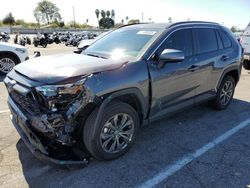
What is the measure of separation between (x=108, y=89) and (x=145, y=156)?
114cm

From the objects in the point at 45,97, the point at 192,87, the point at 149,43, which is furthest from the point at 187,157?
the point at 45,97

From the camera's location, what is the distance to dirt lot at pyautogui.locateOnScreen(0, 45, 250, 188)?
3.18 metres

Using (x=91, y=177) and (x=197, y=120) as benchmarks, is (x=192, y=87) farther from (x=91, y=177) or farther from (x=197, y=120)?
(x=91, y=177)

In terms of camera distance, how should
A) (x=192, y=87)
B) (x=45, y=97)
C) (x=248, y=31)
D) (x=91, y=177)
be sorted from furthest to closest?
Result: (x=248, y=31) < (x=192, y=87) < (x=91, y=177) < (x=45, y=97)

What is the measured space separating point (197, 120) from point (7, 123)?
11.2 feet

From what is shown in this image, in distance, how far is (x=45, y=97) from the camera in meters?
3.02

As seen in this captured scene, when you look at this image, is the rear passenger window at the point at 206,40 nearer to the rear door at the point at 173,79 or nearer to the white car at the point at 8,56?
the rear door at the point at 173,79

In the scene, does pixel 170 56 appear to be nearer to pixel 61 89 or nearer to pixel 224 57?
pixel 61 89

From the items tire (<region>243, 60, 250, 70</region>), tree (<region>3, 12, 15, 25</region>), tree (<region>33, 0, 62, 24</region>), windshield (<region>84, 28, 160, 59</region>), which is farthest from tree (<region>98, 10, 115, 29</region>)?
windshield (<region>84, 28, 160, 59</region>)

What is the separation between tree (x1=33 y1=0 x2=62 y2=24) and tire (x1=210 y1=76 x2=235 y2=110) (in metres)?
117

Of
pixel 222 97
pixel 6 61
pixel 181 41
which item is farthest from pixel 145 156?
pixel 6 61

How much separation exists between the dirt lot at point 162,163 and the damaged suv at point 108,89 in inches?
9.5

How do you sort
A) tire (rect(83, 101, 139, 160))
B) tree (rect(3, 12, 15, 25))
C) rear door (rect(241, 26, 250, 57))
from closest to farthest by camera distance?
tire (rect(83, 101, 139, 160)) < rear door (rect(241, 26, 250, 57)) < tree (rect(3, 12, 15, 25))

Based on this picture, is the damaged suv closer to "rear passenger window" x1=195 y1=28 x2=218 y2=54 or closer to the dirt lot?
"rear passenger window" x1=195 y1=28 x2=218 y2=54
